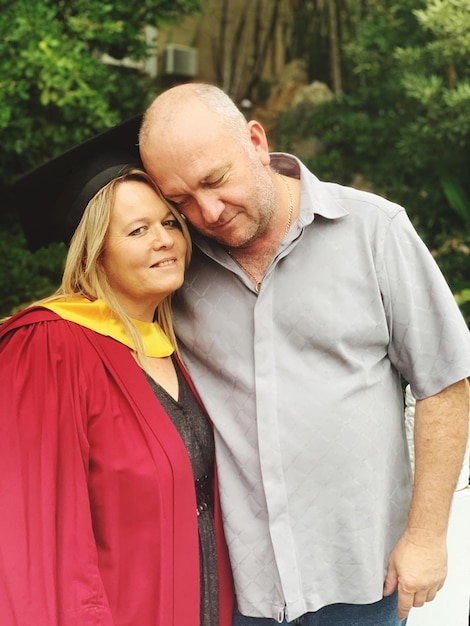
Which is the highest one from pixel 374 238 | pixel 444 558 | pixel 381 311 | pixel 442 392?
pixel 374 238

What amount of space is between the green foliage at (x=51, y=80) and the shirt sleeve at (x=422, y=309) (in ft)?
8.88

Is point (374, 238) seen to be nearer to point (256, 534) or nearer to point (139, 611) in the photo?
point (256, 534)

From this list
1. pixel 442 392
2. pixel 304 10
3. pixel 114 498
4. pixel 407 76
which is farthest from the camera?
pixel 304 10

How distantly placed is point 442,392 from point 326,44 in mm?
8945

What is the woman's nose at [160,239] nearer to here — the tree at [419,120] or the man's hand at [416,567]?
the man's hand at [416,567]

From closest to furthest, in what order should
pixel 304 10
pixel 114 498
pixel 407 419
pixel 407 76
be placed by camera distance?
pixel 114 498
pixel 407 419
pixel 407 76
pixel 304 10

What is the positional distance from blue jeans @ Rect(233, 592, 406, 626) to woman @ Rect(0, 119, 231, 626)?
0.36 feet

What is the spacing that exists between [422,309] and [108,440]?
86 cm

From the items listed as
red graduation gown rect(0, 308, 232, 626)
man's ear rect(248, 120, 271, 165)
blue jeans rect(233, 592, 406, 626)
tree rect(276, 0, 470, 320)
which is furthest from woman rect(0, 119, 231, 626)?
tree rect(276, 0, 470, 320)

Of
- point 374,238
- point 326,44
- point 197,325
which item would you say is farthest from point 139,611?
point 326,44

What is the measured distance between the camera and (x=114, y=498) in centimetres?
188

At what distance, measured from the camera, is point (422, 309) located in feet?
6.48

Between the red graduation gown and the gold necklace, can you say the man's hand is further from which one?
the gold necklace

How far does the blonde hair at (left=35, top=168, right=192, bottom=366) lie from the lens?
6.63ft
